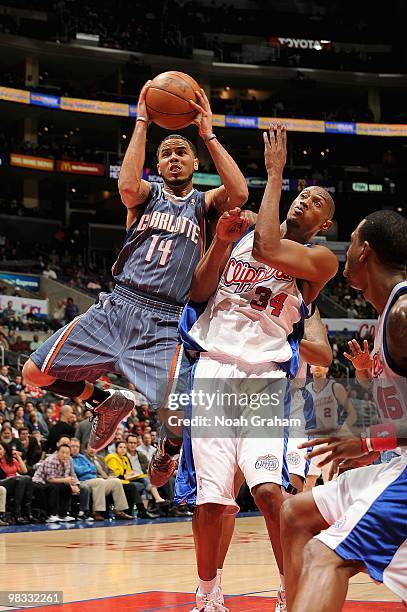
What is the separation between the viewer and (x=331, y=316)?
99.4 feet

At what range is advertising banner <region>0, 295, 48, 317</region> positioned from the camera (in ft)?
74.6

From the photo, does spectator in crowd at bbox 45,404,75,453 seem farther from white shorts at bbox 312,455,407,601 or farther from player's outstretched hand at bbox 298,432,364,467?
white shorts at bbox 312,455,407,601

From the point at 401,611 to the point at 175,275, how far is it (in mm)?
2309

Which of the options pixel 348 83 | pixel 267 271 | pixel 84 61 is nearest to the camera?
pixel 267 271

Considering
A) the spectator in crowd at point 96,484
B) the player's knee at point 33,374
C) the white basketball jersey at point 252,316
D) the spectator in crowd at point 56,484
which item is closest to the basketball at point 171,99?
the white basketball jersey at point 252,316

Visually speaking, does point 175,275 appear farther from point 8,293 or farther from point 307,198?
point 8,293

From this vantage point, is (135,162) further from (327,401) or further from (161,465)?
(327,401)

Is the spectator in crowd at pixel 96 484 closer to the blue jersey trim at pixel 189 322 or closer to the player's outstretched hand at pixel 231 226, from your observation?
the blue jersey trim at pixel 189 322

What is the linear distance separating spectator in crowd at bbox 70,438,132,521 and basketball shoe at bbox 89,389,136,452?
6045 millimetres

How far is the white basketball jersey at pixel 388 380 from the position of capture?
2.98 m

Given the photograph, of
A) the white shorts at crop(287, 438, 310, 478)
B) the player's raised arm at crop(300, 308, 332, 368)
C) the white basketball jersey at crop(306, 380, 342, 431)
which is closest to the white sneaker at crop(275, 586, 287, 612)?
the white shorts at crop(287, 438, 310, 478)

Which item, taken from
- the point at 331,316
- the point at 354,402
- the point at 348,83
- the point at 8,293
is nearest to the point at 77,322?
the point at 354,402

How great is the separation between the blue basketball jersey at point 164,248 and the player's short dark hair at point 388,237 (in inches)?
77.6

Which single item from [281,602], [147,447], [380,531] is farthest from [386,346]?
[147,447]
